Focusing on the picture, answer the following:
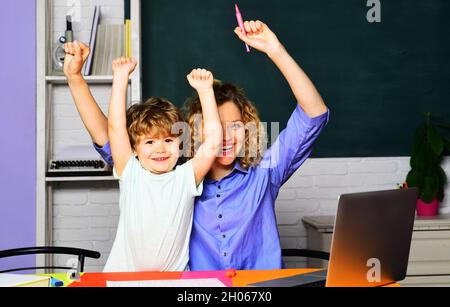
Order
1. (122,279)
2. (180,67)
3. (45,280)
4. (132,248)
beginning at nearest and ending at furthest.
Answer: (45,280) → (122,279) → (132,248) → (180,67)

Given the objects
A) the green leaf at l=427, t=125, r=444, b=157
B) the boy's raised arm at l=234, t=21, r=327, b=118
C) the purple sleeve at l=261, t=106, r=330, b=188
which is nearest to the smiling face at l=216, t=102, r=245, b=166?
the purple sleeve at l=261, t=106, r=330, b=188

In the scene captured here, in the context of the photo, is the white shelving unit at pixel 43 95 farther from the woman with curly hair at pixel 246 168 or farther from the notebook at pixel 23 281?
the notebook at pixel 23 281

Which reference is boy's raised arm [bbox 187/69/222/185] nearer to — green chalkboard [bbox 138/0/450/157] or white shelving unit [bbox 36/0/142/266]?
white shelving unit [bbox 36/0/142/266]

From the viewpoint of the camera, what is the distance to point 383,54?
3354 mm

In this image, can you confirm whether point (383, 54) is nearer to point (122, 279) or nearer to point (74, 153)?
point (74, 153)

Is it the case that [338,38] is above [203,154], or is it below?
above

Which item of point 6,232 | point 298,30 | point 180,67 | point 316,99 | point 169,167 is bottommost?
point 6,232

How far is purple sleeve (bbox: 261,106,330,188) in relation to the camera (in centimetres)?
183

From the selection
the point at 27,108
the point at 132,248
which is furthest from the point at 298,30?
the point at 132,248

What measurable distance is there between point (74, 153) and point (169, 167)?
1.46m

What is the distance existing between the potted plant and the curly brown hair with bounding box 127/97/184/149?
1.77 m

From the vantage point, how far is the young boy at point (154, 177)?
5.49ft

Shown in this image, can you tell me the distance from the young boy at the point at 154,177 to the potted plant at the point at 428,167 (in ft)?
5.85

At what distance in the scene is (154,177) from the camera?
1.73 meters
